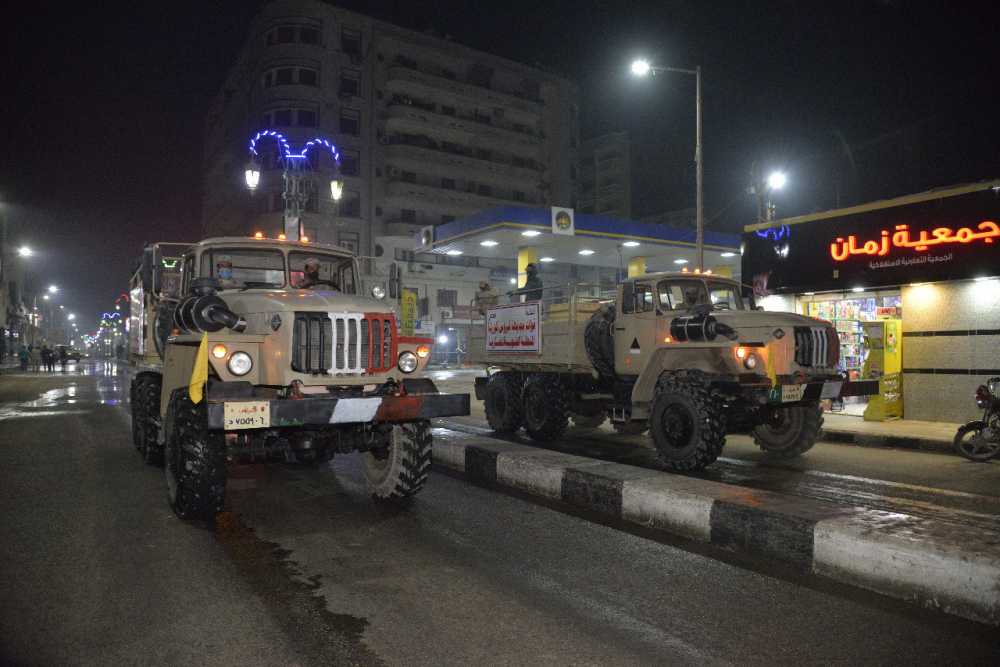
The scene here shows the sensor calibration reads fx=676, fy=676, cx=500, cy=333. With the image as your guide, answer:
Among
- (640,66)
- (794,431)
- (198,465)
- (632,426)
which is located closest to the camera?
(198,465)

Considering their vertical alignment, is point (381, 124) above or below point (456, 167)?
above

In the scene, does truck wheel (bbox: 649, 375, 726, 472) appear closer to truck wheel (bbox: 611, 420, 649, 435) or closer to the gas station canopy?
truck wheel (bbox: 611, 420, 649, 435)

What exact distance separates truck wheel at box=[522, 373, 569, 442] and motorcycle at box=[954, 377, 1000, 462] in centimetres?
532

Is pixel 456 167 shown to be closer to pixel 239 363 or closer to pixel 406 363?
pixel 406 363

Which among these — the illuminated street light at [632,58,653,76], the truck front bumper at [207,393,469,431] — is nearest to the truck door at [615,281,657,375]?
the truck front bumper at [207,393,469,431]

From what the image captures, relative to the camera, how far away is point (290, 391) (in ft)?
17.6

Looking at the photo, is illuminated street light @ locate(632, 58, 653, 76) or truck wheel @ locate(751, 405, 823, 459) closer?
truck wheel @ locate(751, 405, 823, 459)

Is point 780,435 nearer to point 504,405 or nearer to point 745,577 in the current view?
point 504,405

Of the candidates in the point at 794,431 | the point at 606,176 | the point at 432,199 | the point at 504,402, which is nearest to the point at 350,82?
the point at 432,199

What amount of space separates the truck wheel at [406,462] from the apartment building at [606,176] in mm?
66024

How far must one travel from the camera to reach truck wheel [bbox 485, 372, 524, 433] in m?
11.0

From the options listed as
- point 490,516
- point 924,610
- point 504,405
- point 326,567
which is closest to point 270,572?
point 326,567

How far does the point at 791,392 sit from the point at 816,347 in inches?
36.3

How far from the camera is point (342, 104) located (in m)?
49.0
